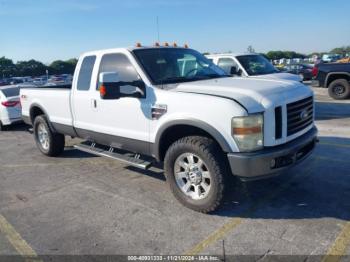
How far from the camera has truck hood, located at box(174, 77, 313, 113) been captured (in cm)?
359

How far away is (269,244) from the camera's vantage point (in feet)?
10.9

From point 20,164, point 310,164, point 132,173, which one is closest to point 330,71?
point 310,164

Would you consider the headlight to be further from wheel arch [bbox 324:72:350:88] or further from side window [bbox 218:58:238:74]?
wheel arch [bbox 324:72:350:88]

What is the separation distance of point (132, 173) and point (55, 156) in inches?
88.0

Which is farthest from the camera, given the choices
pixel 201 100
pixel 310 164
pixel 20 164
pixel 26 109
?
pixel 26 109

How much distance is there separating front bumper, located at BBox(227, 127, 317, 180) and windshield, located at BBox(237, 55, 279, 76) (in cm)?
610

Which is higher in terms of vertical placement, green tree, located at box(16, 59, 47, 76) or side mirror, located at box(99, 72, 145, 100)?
green tree, located at box(16, 59, 47, 76)

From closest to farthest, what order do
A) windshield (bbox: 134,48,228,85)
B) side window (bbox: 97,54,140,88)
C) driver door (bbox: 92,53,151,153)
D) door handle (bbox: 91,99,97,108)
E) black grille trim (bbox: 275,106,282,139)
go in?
black grille trim (bbox: 275,106,282,139) < driver door (bbox: 92,53,151,153) < windshield (bbox: 134,48,228,85) < side window (bbox: 97,54,140,88) < door handle (bbox: 91,99,97,108)

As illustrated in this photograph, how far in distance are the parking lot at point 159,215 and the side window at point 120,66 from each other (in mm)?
1602

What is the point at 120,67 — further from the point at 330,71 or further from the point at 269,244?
the point at 330,71

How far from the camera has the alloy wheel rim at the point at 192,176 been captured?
13.0 ft

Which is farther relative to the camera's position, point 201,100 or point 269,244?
point 201,100

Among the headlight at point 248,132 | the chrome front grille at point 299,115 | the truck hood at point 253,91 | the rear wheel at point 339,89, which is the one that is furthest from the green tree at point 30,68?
the headlight at point 248,132

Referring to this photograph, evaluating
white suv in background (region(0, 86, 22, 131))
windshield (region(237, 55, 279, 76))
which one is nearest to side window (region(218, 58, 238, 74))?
windshield (region(237, 55, 279, 76))
